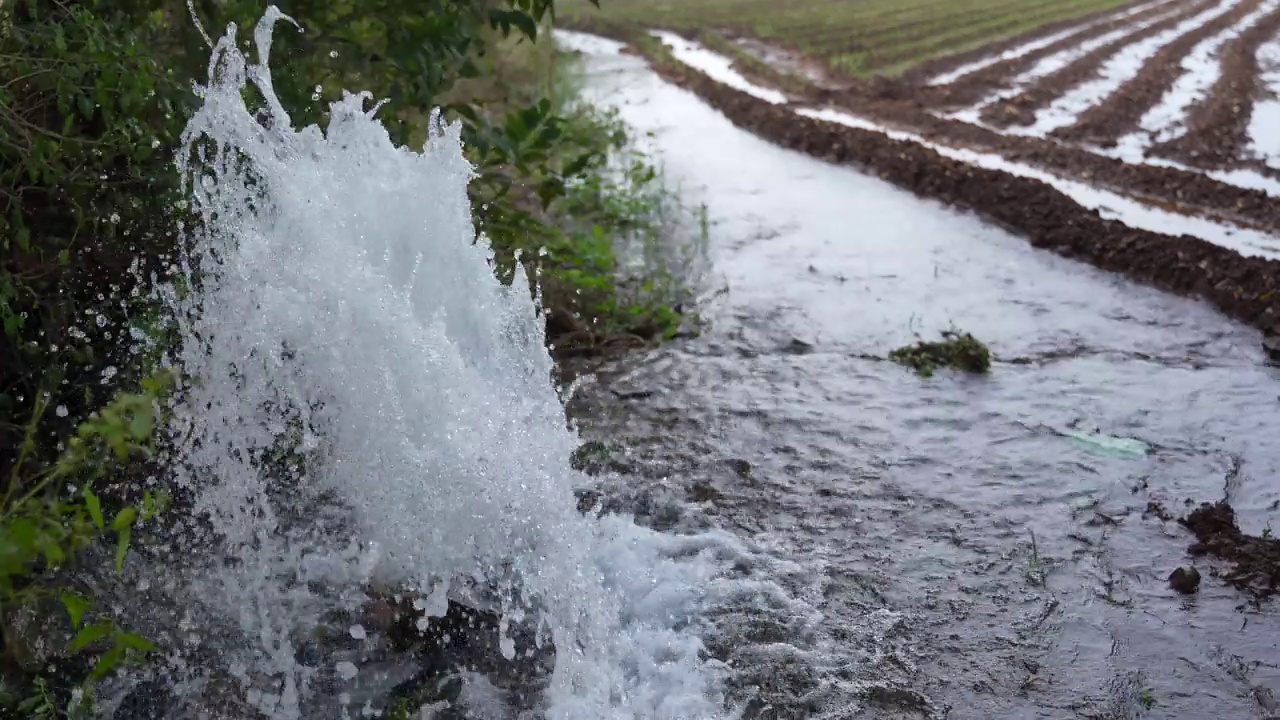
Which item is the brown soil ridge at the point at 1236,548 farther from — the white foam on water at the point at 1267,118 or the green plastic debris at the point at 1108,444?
the white foam on water at the point at 1267,118

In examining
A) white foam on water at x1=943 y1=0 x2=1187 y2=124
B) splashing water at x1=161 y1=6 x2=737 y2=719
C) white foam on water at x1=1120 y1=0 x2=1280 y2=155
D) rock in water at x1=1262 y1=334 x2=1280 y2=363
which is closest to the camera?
splashing water at x1=161 y1=6 x2=737 y2=719

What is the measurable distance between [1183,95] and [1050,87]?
1856mm

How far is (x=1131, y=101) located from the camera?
14.9 meters

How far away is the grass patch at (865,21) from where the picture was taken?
20453mm

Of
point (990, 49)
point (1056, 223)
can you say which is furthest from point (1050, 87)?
point (1056, 223)

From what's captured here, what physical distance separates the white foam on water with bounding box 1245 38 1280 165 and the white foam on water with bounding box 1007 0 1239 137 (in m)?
1.86

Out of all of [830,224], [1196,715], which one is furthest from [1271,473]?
[830,224]

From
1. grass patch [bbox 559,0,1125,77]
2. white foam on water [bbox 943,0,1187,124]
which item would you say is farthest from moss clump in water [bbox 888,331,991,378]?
grass patch [bbox 559,0,1125,77]

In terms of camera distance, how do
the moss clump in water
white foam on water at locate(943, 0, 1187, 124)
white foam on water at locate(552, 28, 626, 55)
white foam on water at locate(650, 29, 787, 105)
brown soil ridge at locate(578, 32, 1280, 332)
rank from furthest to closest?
1. white foam on water at locate(552, 28, 626, 55)
2. white foam on water at locate(650, 29, 787, 105)
3. white foam on water at locate(943, 0, 1187, 124)
4. brown soil ridge at locate(578, 32, 1280, 332)
5. the moss clump in water

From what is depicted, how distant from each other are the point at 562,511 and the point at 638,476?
3.52 feet

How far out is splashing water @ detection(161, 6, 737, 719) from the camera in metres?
3.59

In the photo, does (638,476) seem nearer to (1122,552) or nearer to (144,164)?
(1122,552)

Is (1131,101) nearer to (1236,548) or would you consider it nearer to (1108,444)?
(1108,444)

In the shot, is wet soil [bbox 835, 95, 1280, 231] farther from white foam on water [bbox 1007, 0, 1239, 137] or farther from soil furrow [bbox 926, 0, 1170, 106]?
soil furrow [bbox 926, 0, 1170, 106]
